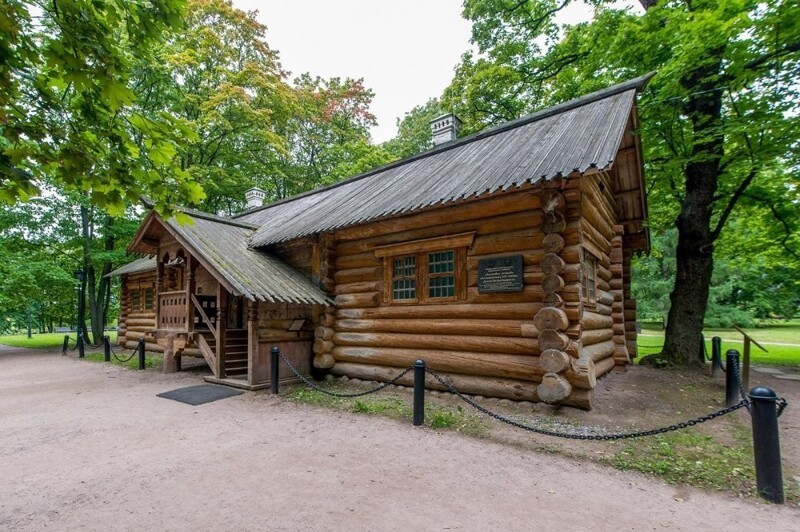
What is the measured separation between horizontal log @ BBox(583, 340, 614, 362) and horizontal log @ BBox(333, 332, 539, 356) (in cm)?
133

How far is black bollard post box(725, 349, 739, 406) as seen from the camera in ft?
22.6

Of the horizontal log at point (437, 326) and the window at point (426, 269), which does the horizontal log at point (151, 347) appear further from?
the window at point (426, 269)

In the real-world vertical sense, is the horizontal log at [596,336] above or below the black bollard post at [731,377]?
above

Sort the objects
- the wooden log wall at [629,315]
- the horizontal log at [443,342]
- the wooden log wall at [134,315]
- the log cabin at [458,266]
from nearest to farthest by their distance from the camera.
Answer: the log cabin at [458,266] → the horizontal log at [443,342] → the wooden log wall at [629,315] → the wooden log wall at [134,315]

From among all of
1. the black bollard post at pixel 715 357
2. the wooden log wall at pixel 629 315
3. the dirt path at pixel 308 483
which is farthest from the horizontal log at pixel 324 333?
the black bollard post at pixel 715 357

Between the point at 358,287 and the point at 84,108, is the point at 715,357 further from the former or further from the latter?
the point at 84,108

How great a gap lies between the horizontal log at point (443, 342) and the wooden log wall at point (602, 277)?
40.5 inches

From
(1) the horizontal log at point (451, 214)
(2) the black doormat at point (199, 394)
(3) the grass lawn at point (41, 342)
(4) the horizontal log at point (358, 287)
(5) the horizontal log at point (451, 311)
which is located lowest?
(3) the grass lawn at point (41, 342)

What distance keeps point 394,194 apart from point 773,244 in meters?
13.3

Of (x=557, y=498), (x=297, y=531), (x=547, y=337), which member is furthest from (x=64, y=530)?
(x=547, y=337)

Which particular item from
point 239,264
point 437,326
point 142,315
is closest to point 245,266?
point 239,264

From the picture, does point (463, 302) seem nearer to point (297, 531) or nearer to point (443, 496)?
point (443, 496)

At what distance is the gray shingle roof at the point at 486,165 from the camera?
6695 millimetres

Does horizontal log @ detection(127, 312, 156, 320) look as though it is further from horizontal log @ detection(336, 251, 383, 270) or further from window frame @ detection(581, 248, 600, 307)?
window frame @ detection(581, 248, 600, 307)
